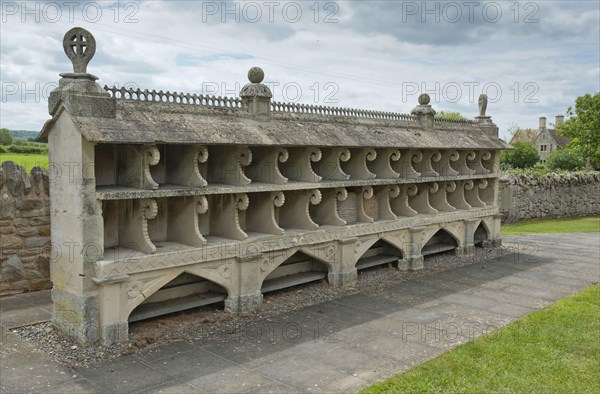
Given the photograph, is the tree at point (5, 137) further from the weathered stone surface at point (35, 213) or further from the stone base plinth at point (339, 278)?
the stone base plinth at point (339, 278)

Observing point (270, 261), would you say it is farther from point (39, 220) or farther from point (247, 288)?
point (39, 220)

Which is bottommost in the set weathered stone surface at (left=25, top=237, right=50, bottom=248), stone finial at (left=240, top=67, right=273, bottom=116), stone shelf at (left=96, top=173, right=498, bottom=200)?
weathered stone surface at (left=25, top=237, right=50, bottom=248)

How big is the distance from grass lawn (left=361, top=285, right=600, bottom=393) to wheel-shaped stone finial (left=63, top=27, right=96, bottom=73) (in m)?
6.16

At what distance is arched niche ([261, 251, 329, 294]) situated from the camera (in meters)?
11.1

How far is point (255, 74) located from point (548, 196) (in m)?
20.3

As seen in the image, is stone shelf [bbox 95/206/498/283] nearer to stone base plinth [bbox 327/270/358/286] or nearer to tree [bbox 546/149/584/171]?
A: stone base plinth [bbox 327/270/358/286]

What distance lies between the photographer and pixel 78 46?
7.98 m

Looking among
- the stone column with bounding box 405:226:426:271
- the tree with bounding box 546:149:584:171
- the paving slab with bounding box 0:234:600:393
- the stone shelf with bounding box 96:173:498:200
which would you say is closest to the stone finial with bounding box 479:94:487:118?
the stone shelf with bounding box 96:173:498:200

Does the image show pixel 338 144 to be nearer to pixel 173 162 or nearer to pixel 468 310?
pixel 173 162

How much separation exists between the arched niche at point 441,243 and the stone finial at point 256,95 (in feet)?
22.3

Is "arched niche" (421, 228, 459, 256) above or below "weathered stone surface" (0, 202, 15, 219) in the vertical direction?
below

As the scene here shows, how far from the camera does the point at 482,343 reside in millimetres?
8367

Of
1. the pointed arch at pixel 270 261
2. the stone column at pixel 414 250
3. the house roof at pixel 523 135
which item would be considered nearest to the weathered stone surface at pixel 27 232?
the pointed arch at pixel 270 261

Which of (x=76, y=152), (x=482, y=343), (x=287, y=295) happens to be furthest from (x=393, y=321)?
(x=76, y=152)
